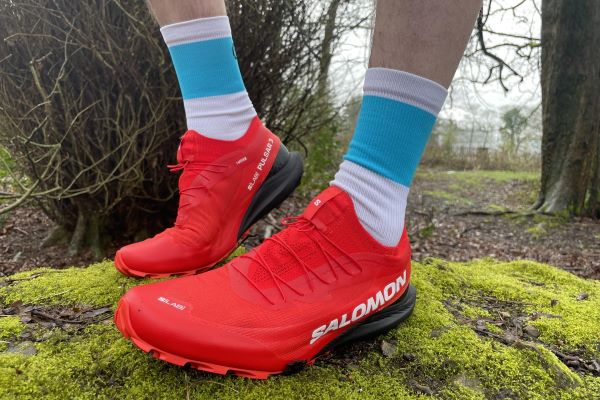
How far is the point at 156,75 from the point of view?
98.3 inches

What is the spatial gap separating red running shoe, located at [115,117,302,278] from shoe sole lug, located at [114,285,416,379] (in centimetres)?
35

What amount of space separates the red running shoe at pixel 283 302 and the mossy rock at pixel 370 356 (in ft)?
0.16

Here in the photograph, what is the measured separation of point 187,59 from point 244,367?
0.80 metres

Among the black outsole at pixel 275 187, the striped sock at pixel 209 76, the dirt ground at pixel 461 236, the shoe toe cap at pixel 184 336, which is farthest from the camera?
the dirt ground at pixel 461 236

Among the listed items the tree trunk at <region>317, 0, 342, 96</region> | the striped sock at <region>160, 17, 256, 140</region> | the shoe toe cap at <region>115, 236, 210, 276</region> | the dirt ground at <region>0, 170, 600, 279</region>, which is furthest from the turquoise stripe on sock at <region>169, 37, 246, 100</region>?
the tree trunk at <region>317, 0, 342, 96</region>

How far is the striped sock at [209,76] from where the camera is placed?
1200mm

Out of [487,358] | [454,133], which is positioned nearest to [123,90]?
[487,358]

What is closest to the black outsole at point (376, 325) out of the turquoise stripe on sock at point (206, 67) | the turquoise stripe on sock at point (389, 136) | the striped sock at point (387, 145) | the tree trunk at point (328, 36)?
the striped sock at point (387, 145)

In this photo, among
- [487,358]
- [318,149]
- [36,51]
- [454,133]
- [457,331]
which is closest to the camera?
[487,358]

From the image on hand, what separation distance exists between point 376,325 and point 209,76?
771 millimetres

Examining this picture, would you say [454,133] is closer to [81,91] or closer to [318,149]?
[318,149]

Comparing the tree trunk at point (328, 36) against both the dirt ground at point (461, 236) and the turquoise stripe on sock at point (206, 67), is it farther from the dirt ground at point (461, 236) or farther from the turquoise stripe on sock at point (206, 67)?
the turquoise stripe on sock at point (206, 67)

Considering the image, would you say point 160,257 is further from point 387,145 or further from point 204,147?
point 387,145

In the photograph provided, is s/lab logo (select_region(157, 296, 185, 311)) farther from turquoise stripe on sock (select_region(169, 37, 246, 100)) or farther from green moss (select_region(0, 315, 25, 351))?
turquoise stripe on sock (select_region(169, 37, 246, 100))
